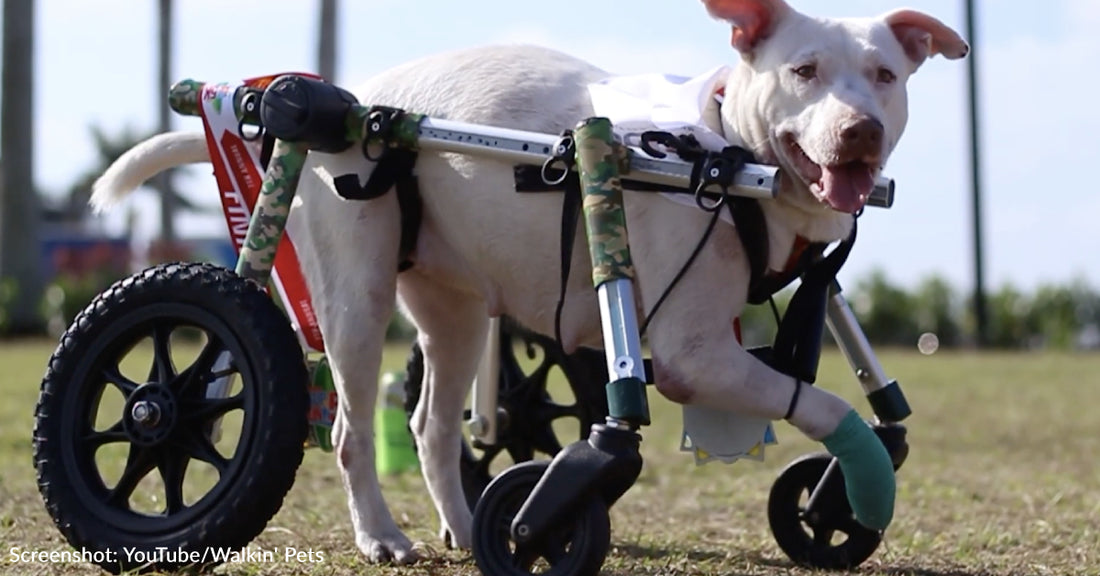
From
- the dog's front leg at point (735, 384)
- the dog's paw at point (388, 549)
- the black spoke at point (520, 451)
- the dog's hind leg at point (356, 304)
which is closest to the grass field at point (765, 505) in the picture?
the dog's paw at point (388, 549)

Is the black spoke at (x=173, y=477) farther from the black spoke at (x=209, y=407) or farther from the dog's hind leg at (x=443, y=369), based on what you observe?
the dog's hind leg at (x=443, y=369)

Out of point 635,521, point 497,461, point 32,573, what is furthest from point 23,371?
point 32,573

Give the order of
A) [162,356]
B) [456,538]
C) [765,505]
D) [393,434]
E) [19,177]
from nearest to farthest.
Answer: [162,356] → [456,538] → [765,505] → [393,434] → [19,177]

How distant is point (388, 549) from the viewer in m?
4.74

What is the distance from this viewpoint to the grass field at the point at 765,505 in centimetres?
488

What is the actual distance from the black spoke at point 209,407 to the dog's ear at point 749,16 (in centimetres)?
164

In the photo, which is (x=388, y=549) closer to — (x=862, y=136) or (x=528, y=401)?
(x=528, y=401)

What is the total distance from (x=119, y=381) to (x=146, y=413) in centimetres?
20


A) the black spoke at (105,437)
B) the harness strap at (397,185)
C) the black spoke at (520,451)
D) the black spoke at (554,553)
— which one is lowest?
the black spoke at (520,451)

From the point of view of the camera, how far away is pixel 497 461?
23.8 feet

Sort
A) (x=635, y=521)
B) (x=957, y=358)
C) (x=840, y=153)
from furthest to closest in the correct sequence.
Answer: (x=957, y=358)
(x=635, y=521)
(x=840, y=153)

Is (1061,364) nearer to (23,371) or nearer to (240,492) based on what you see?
(23,371)

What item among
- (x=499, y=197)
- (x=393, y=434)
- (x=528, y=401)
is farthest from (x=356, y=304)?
(x=393, y=434)

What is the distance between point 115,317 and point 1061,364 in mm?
14375
